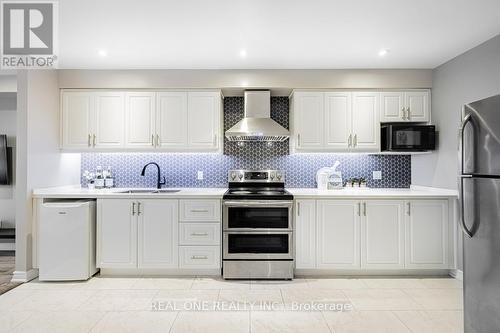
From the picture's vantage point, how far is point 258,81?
11.6 feet

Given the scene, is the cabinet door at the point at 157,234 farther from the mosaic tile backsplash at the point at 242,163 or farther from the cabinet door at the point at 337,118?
the cabinet door at the point at 337,118

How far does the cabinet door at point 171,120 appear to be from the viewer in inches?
141

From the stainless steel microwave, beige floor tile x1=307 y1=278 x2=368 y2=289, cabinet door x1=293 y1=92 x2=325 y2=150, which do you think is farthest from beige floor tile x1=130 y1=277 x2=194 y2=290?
the stainless steel microwave

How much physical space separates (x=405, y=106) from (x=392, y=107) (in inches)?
6.3

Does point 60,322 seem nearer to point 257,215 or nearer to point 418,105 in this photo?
point 257,215

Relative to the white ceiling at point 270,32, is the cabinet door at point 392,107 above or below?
below

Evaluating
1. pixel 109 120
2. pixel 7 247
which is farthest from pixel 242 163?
pixel 7 247

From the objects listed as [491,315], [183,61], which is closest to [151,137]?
[183,61]

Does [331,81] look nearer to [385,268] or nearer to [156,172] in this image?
[385,268]

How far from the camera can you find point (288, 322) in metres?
2.28

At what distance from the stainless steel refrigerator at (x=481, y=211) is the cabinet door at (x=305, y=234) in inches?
57.0

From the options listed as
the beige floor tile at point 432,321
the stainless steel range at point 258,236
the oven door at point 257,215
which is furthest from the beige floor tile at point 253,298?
the beige floor tile at point 432,321

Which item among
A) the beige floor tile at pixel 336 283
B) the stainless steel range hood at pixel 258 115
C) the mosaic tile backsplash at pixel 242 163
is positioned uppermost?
the stainless steel range hood at pixel 258 115

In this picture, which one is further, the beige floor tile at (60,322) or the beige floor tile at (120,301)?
the beige floor tile at (120,301)
